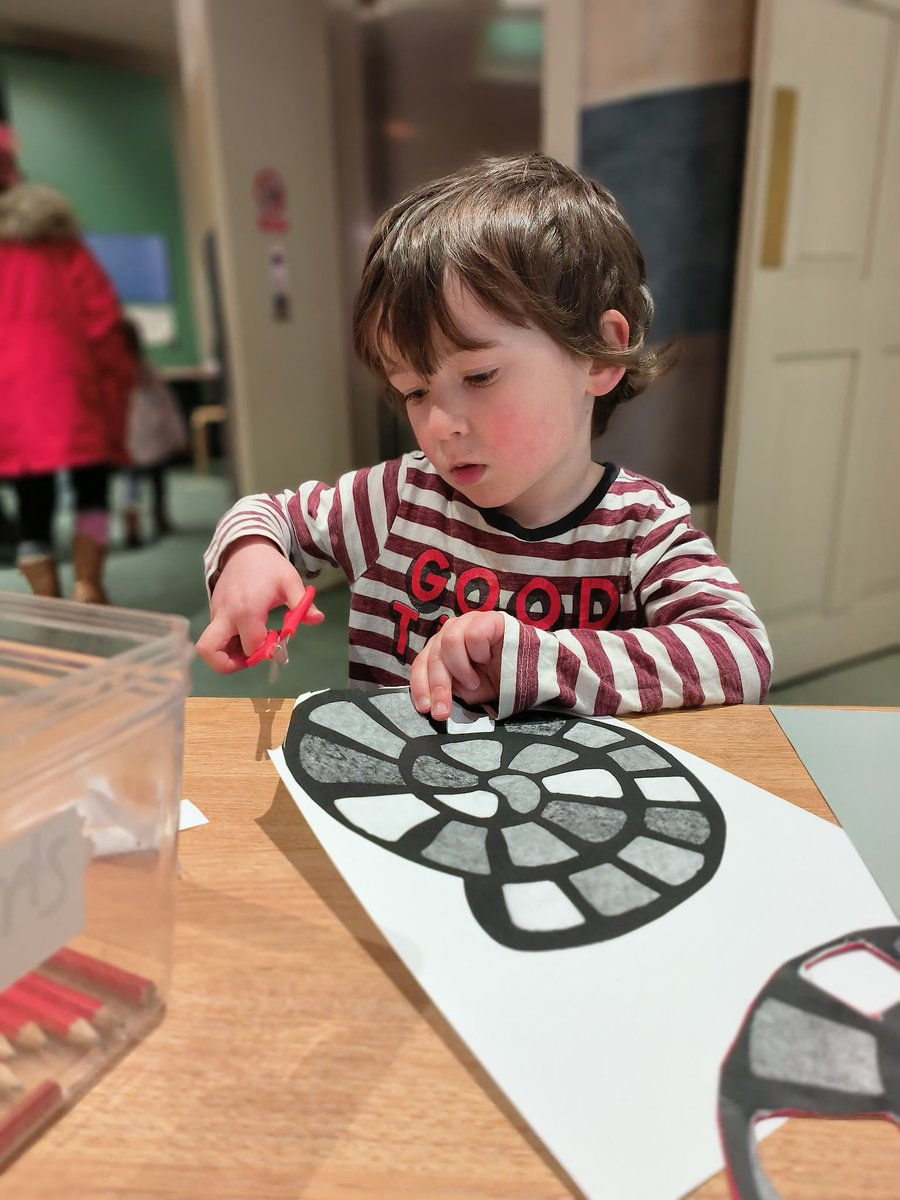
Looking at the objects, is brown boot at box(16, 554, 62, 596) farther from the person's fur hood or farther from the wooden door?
the person's fur hood

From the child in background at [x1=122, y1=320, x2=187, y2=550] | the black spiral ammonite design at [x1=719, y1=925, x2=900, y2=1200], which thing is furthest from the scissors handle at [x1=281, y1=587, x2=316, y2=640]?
the child in background at [x1=122, y1=320, x2=187, y2=550]

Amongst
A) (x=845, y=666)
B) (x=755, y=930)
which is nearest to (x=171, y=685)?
(x=755, y=930)

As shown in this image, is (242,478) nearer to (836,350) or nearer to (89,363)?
(89,363)

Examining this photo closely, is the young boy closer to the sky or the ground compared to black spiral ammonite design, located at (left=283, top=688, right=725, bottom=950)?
closer to the sky

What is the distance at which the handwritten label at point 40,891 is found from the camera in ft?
0.85

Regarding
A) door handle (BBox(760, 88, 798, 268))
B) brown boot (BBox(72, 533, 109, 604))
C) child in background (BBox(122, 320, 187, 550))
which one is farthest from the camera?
child in background (BBox(122, 320, 187, 550))

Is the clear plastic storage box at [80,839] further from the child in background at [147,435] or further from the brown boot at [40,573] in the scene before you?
the child in background at [147,435]

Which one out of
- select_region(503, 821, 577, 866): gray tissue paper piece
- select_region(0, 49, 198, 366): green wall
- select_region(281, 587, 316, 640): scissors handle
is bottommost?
select_region(503, 821, 577, 866): gray tissue paper piece

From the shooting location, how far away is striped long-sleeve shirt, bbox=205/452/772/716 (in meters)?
0.54

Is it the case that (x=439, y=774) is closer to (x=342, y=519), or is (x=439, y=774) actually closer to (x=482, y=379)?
(x=482, y=379)

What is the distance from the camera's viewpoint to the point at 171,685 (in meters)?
0.29

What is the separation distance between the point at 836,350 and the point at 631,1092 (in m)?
1.90

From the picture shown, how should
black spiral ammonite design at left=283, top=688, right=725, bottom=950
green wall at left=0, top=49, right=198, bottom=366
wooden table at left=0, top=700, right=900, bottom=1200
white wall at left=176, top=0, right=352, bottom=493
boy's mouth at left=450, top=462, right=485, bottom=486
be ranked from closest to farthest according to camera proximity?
1. wooden table at left=0, top=700, right=900, bottom=1200
2. black spiral ammonite design at left=283, top=688, right=725, bottom=950
3. boy's mouth at left=450, top=462, right=485, bottom=486
4. white wall at left=176, top=0, right=352, bottom=493
5. green wall at left=0, top=49, right=198, bottom=366

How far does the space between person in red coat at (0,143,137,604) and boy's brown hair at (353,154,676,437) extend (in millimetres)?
1809
